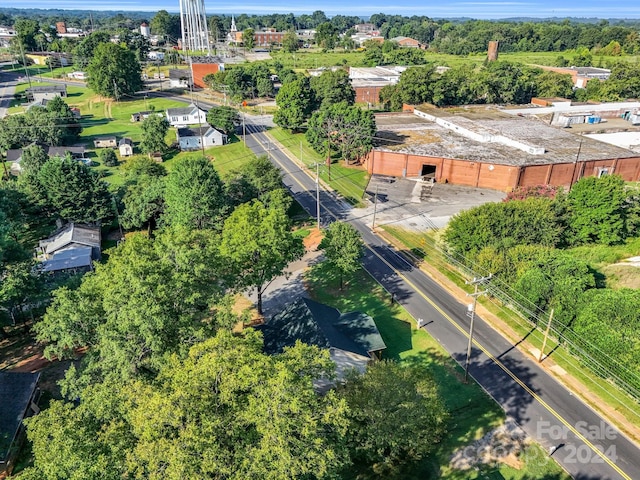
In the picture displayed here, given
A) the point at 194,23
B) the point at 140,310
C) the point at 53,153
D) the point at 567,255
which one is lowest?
the point at 53,153

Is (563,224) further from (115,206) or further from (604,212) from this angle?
(115,206)

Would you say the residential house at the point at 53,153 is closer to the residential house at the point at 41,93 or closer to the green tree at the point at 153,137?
the green tree at the point at 153,137

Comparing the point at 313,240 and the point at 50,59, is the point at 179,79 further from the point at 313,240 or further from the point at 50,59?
the point at 313,240

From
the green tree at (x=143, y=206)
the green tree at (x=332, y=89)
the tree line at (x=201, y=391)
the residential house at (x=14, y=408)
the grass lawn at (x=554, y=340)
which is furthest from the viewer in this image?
the green tree at (x=332, y=89)

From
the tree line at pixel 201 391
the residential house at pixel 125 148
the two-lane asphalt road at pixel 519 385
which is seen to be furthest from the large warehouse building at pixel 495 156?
the residential house at pixel 125 148

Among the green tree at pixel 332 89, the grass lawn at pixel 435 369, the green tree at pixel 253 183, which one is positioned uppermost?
the green tree at pixel 332 89

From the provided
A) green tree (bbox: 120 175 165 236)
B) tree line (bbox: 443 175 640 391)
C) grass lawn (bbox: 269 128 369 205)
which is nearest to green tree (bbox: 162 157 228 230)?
green tree (bbox: 120 175 165 236)

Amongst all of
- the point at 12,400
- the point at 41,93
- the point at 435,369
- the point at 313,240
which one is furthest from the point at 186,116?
the point at 435,369
